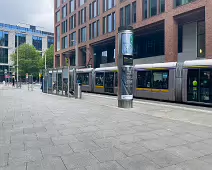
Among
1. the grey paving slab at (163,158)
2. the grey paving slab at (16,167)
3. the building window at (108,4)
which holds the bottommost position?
the grey paving slab at (163,158)

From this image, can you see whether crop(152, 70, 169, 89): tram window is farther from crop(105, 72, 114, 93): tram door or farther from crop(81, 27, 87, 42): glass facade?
crop(81, 27, 87, 42): glass facade

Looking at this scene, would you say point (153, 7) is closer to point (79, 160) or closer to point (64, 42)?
point (79, 160)

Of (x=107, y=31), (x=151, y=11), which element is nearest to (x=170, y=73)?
(x=151, y=11)

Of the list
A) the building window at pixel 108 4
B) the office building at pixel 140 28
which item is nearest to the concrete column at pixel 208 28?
the office building at pixel 140 28

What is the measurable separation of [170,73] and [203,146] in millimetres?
9844

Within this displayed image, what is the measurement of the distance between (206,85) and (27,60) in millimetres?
58879

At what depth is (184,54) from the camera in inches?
971

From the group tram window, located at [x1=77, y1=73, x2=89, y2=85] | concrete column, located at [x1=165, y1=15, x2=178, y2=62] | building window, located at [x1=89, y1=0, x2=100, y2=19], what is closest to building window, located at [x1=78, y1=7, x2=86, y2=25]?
building window, located at [x1=89, y1=0, x2=100, y2=19]

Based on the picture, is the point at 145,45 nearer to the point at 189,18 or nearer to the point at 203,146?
the point at 189,18

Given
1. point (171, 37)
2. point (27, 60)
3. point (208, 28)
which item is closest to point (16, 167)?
point (208, 28)

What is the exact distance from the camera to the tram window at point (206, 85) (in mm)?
12223

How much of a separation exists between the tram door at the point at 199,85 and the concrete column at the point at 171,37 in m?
10.5

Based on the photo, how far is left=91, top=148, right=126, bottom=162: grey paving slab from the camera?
162 inches

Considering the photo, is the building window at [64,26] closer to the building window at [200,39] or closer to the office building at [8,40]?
the office building at [8,40]
